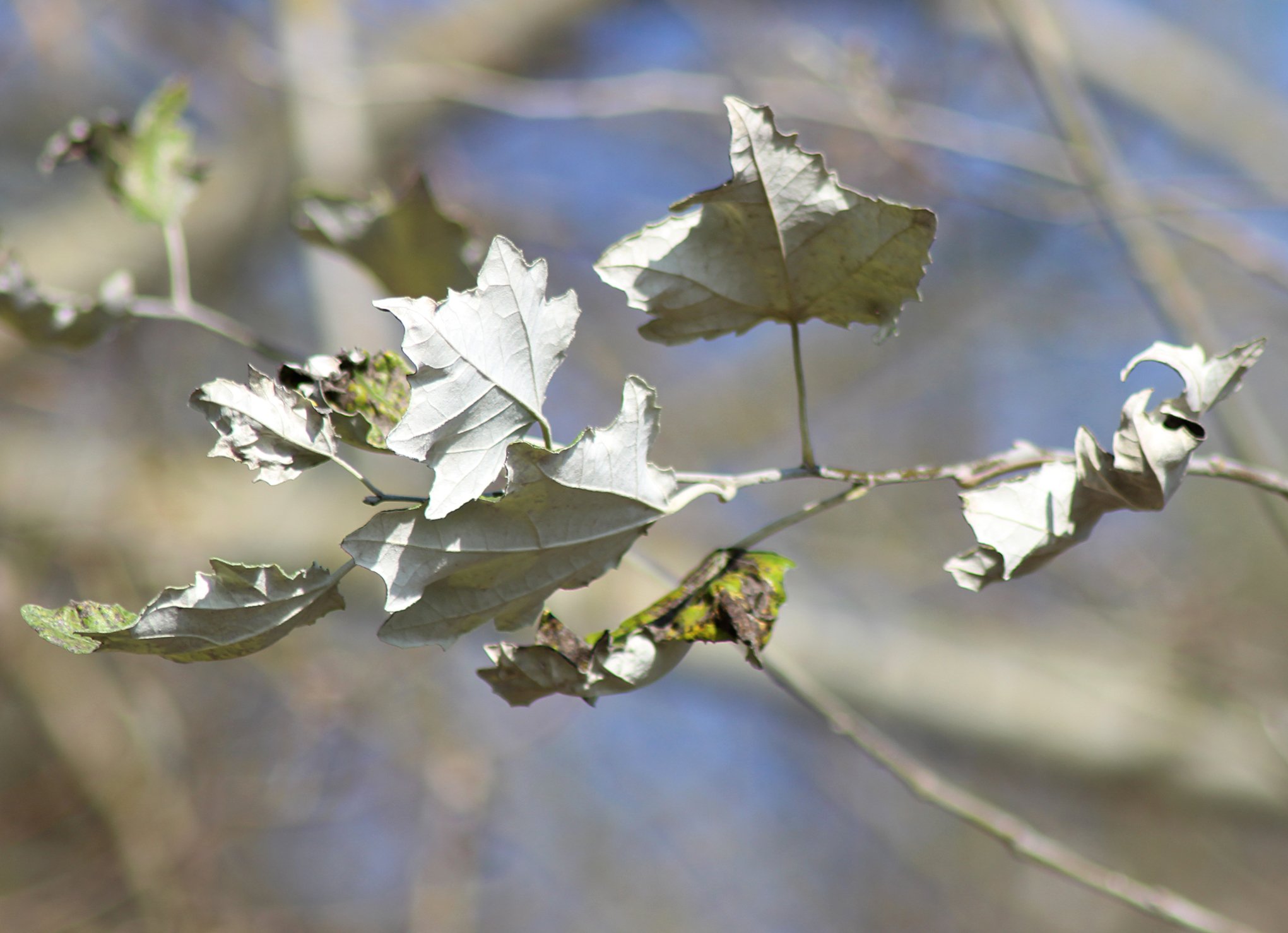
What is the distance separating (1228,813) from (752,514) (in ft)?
4.56

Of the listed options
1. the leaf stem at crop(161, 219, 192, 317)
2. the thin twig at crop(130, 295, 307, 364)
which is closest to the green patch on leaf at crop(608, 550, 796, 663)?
the thin twig at crop(130, 295, 307, 364)

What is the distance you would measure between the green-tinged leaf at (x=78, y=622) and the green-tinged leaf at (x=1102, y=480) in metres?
0.32

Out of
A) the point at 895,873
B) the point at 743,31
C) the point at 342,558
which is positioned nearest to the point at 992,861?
Result: the point at 895,873

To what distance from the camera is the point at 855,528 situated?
2910mm

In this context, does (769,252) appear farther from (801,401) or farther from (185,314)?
(185,314)

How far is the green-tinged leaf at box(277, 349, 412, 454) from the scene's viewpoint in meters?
0.37

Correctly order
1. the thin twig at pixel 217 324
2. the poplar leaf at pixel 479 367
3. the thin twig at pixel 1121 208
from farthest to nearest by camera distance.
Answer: the thin twig at pixel 1121 208 < the thin twig at pixel 217 324 < the poplar leaf at pixel 479 367

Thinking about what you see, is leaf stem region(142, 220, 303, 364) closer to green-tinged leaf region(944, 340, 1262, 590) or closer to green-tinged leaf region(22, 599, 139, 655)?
green-tinged leaf region(22, 599, 139, 655)

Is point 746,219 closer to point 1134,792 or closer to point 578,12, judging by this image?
point 1134,792

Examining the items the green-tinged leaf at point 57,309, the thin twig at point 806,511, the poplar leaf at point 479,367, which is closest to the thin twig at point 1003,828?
the thin twig at point 806,511

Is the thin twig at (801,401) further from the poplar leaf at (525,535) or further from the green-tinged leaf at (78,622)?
the green-tinged leaf at (78,622)

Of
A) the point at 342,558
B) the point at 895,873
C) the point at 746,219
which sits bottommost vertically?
the point at 895,873

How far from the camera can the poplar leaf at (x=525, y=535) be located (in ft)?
1.09

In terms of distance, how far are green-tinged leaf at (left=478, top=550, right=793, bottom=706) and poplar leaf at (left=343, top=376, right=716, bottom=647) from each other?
0.02 meters
